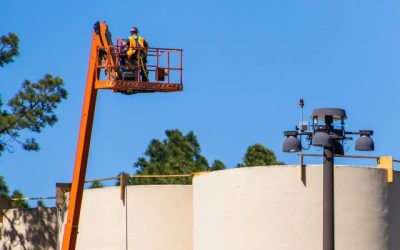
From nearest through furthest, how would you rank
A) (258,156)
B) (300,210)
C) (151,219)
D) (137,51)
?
(300,210)
(137,51)
(151,219)
(258,156)

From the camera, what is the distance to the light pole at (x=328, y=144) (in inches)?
1313

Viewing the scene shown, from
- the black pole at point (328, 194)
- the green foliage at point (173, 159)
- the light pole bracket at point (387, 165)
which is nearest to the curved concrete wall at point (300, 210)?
the light pole bracket at point (387, 165)

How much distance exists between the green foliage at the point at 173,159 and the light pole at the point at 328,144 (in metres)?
45.3

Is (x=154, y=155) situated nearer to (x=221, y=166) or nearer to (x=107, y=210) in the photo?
(x=221, y=166)

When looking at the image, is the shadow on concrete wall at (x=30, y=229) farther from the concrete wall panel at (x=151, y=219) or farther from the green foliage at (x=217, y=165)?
the green foliage at (x=217, y=165)

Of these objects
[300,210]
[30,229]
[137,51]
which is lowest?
[30,229]

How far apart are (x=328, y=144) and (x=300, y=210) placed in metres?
6.84

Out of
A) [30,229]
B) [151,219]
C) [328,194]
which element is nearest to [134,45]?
[151,219]

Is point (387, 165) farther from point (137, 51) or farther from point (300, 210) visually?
point (137, 51)

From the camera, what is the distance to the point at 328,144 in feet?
109

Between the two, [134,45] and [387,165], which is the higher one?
[134,45]

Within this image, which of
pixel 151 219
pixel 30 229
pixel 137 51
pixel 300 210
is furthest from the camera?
pixel 30 229

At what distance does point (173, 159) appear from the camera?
88.1m

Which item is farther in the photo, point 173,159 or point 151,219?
point 173,159
